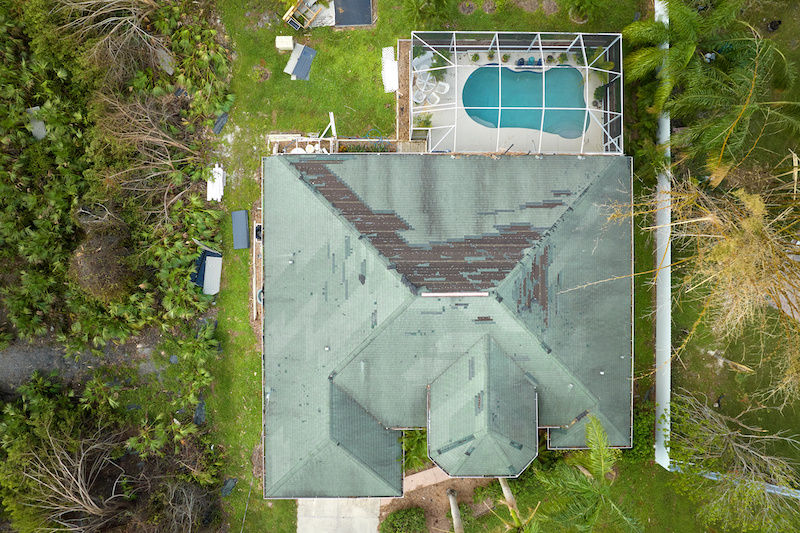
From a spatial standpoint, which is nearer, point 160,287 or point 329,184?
point 329,184

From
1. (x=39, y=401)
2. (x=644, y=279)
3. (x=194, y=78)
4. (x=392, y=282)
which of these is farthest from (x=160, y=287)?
(x=644, y=279)

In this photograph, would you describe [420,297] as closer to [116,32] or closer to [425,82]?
[425,82]

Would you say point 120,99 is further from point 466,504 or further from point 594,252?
point 466,504

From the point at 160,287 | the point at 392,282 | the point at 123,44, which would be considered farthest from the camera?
the point at 160,287

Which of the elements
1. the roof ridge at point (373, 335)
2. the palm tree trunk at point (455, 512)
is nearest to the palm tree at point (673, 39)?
the roof ridge at point (373, 335)

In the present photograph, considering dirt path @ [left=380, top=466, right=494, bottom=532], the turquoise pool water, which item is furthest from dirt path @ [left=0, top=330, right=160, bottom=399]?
the turquoise pool water

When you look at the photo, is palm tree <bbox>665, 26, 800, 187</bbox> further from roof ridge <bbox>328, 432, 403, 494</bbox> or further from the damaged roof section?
roof ridge <bbox>328, 432, 403, 494</bbox>

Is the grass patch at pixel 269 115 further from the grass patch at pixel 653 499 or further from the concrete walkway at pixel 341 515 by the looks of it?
the concrete walkway at pixel 341 515

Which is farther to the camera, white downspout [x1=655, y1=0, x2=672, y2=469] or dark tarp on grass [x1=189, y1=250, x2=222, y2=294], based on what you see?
dark tarp on grass [x1=189, y1=250, x2=222, y2=294]
